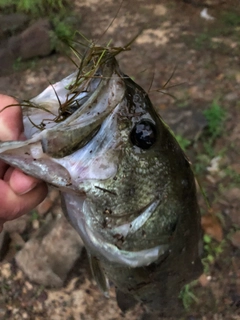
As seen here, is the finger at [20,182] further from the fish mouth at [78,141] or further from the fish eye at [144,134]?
the fish eye at [144,134]

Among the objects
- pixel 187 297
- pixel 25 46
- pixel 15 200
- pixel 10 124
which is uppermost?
pixel 10 124

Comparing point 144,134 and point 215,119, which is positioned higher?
point 144,134

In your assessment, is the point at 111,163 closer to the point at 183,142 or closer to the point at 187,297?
the point at 187,297

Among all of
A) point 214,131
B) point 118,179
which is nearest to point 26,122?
point 118,179

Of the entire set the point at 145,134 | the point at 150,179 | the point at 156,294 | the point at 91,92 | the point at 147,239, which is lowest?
the point at 156,294

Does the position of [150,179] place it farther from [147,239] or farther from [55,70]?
[55,70]

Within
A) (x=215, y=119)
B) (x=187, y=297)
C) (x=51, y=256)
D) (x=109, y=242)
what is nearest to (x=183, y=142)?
(x=215, y=119)
